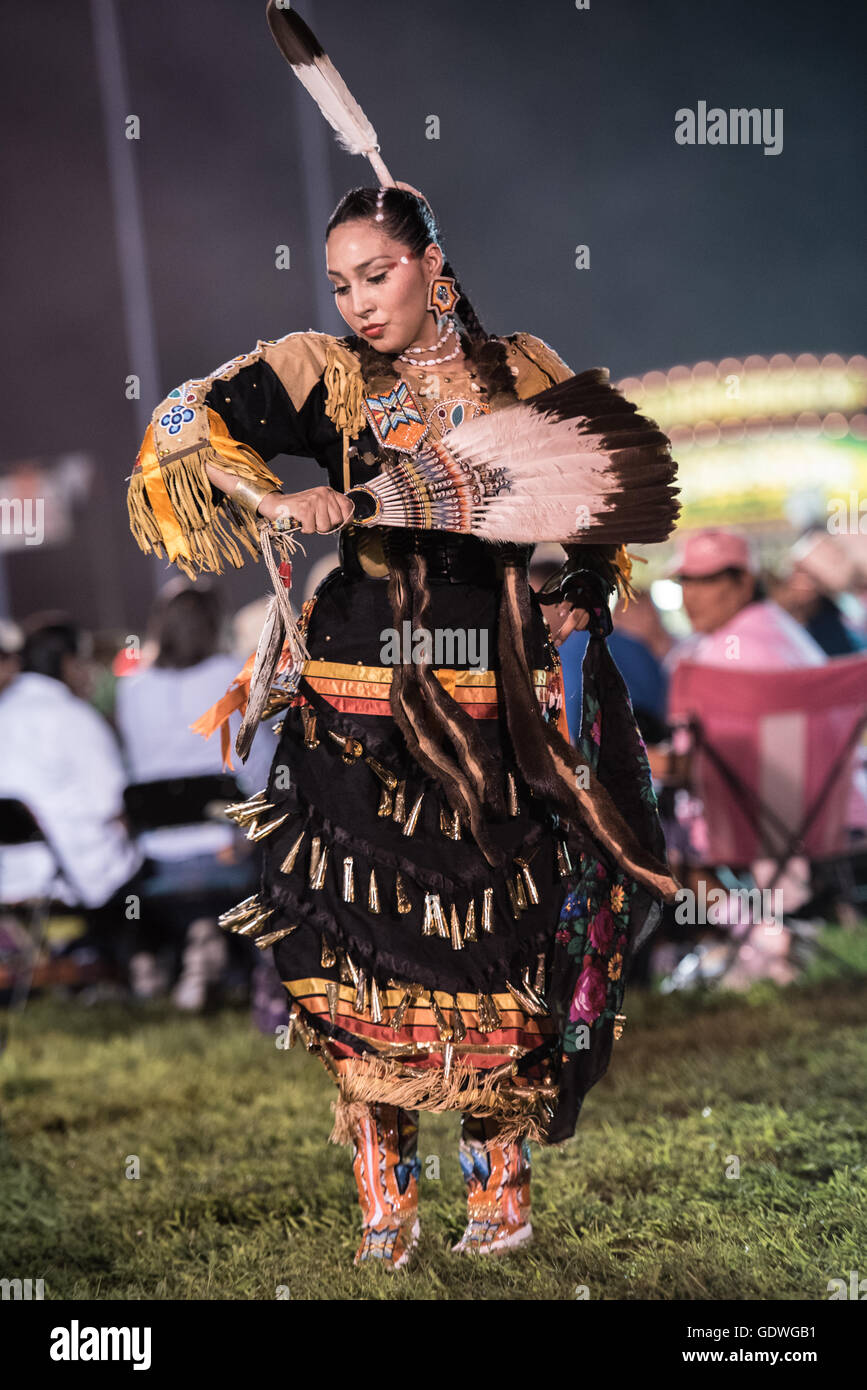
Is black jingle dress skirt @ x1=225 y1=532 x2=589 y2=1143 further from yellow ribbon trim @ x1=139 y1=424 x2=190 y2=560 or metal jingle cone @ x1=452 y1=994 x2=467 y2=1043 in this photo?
yellow ribbon trim @ x1=139 y1=424 x2=190 y2=560

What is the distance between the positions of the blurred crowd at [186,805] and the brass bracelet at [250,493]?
2.67 metres

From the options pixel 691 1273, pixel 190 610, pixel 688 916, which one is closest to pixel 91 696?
pixel 190 610

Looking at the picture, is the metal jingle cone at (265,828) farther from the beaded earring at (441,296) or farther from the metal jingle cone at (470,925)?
the beaded earring at (441,296)

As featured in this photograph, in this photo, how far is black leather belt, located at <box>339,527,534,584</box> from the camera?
2.64 m

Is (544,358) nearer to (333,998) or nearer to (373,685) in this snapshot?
(373,685)

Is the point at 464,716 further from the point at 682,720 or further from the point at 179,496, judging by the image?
the point at 682,720

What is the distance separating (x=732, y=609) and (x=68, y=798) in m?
2.91

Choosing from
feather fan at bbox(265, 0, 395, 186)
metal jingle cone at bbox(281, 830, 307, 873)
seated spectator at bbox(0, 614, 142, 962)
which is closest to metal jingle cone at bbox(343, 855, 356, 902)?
metal jingle cone at bbox(281, 830, 307, 873)

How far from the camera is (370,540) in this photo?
→ 2.71 metres

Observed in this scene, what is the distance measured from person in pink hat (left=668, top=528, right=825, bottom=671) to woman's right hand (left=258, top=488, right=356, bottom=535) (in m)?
3.19

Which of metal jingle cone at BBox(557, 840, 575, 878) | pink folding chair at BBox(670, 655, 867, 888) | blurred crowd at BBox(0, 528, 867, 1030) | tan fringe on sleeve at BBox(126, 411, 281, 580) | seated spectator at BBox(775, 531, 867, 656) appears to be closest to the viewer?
tan fringe on sleeve at BBox(126, 411, 281, 580)

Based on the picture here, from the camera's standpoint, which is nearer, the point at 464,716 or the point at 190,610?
the point at 464,716

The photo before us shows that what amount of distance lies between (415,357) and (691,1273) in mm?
1889

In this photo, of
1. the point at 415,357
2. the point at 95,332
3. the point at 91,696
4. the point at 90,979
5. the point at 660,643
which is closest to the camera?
the point at 415,357
